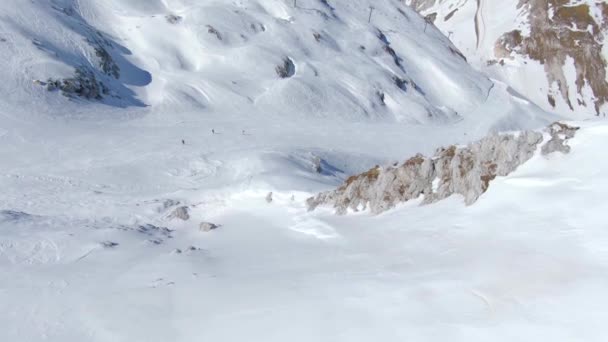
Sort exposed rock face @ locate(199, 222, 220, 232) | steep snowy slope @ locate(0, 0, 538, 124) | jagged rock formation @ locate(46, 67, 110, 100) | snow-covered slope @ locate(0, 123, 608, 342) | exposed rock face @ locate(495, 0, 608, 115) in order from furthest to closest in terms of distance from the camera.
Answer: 1. exposed rock face @ locate(495, 0, 608, 115)
2. steep snowy slope @ locate(0, 0, 538, 124)
3. jagged rock formation @ locate(46, 67, 110, 100)
4. exposed rock face @ locate(199, 222, 220, 232)
5. snow-covered slope @ locate(0, 123, 608, 342)

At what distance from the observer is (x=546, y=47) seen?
9594 centimetres

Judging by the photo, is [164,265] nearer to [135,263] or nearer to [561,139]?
[135,263]

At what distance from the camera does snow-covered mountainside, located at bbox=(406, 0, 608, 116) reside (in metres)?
89.6

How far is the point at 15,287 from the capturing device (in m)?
12.5

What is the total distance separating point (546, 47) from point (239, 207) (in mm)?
92512

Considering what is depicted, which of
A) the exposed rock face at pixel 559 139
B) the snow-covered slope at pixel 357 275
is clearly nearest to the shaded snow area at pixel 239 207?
the snow-covered slope at pixel 357 275

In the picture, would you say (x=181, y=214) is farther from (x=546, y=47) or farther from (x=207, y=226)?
(x=546, y=47)

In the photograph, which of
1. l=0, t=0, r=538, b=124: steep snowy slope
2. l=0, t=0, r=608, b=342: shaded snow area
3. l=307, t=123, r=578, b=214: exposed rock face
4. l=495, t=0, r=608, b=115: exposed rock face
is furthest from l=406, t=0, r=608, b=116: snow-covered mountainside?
l=307, t=123, r=578, b=214: exposed rock face

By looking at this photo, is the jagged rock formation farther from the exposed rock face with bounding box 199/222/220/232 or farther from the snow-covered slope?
the exposed rock face with bounding box 199/222/220/232

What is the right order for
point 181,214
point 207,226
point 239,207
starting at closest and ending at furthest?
point 207,226 < point 181,214 < point 239,207

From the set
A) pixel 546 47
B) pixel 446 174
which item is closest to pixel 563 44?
pixel 546 47

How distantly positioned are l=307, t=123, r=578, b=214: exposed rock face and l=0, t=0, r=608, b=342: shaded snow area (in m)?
0.38

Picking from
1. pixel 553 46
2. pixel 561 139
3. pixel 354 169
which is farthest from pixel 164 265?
pixel 553 46

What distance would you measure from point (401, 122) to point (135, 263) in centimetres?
4215
